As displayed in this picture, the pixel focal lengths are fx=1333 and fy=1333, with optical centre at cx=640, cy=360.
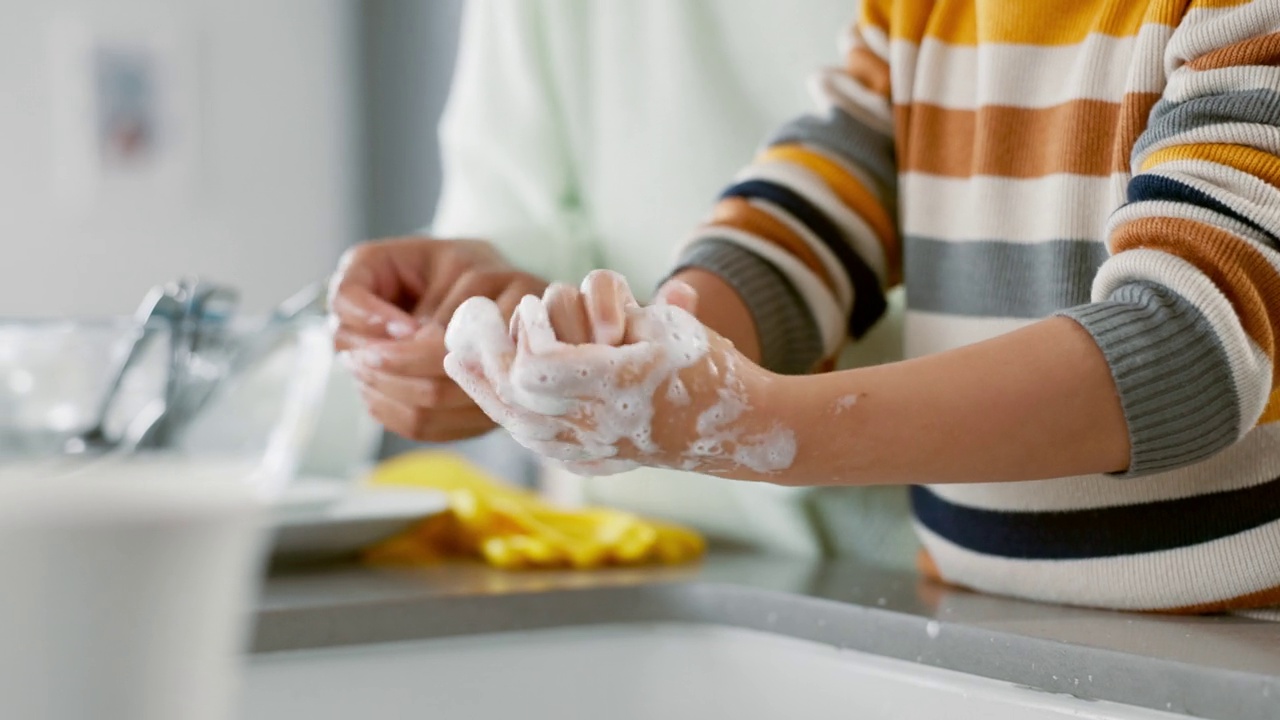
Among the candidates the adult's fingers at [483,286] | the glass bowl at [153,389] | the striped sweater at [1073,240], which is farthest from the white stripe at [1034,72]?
the glass bowl at [153,389]

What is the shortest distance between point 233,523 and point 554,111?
79cm

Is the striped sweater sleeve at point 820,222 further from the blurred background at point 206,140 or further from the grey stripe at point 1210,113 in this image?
the blurred background at point 206,140

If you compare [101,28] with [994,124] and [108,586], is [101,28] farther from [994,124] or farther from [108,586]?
[108,586]

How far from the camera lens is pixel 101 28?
3000 millimetres

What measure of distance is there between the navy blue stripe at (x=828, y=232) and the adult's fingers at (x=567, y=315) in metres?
0.27

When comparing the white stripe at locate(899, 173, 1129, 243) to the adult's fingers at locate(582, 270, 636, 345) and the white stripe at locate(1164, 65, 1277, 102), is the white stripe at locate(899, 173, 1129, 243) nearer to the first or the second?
the white stripe at locate(1164, 65, 1277, 102)

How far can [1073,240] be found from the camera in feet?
1.95

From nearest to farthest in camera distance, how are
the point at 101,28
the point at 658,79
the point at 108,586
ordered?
the point at 108,586, the point at 658,79, the point at 101,28

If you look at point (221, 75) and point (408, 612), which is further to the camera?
point (221, 75)

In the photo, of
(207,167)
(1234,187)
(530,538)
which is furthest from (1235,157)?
(207,167)

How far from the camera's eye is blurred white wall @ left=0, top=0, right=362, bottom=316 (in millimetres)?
2895

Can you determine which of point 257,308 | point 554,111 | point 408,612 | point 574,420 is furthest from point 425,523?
point 257,308

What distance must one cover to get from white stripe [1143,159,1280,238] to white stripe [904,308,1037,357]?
0.50 ft

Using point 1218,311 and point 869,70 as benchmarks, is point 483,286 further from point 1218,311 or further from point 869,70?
point 1218,311
